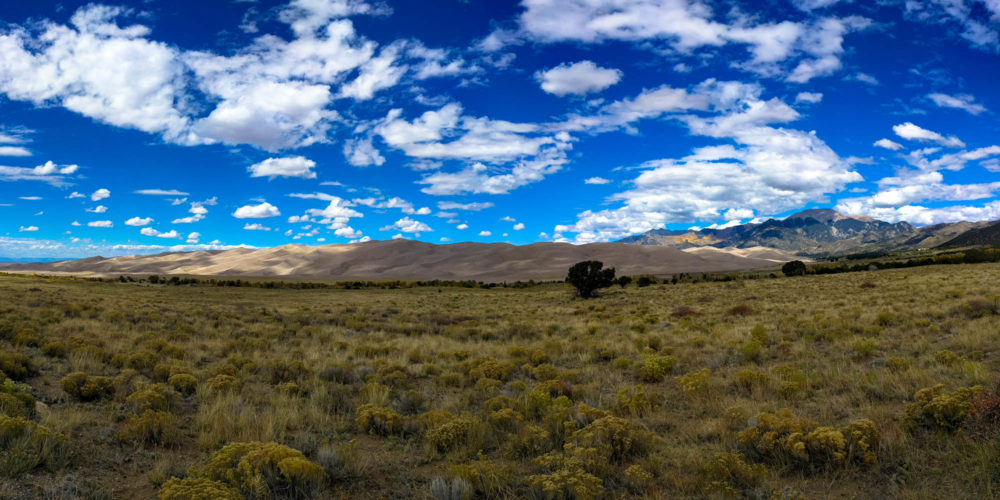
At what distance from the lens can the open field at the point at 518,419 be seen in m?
5.11

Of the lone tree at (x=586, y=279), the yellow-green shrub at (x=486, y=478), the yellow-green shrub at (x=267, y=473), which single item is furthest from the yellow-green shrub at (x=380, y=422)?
the lone tree at (x=586, y=279)

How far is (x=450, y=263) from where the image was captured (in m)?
178

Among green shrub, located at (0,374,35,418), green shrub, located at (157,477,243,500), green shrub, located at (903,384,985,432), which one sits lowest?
green shrub, located at (157,477,243,500)

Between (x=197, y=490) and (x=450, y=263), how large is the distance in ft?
571

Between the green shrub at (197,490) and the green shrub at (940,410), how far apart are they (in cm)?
808

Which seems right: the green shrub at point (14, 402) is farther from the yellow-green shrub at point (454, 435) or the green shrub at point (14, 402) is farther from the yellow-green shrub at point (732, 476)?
the yellow-green shrub at point (732, 476)

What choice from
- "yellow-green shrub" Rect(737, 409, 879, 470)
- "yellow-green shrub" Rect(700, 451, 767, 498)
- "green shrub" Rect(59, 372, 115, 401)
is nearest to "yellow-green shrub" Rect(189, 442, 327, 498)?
"yellow-green shrub" Rect(700, 451, 767, 498)

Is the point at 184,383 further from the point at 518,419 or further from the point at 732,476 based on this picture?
the point at 732,476

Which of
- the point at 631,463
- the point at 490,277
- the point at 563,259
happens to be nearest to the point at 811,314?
the point at 631,463

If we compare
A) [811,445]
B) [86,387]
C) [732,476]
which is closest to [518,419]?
[732,476]

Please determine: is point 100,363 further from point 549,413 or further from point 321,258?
point 321,258

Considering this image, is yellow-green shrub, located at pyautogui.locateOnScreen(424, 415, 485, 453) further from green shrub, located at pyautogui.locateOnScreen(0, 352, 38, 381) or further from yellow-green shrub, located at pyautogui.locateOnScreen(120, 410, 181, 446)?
green shrub, located at pyautogui.locateOnScreen(0, 352, 38, 381)

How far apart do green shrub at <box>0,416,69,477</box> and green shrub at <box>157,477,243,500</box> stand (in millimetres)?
1596

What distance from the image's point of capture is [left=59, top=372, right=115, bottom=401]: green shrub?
821 centimetres
